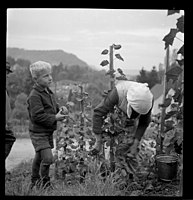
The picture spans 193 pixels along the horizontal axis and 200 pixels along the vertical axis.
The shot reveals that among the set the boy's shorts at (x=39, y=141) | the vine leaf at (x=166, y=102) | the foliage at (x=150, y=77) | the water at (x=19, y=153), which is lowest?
the water at (x=19, y=153)

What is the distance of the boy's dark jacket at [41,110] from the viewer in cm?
235

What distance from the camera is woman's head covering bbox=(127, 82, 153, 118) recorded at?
7.77ft

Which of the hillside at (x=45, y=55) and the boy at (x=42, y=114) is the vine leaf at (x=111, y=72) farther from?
the boy at (x=42, y=114)

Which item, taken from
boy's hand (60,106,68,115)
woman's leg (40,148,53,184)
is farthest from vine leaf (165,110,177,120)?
woman's leg (40,148,53,184)

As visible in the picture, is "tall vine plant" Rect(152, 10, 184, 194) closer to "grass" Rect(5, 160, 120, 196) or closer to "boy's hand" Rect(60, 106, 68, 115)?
"grass" Rect(5, 160, 120, 196)

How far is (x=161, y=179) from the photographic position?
101 inches

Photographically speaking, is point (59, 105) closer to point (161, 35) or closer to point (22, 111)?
point (22, 111)

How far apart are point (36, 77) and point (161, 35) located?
840 millimetres

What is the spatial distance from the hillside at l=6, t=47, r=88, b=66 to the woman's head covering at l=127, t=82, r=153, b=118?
0.43 m

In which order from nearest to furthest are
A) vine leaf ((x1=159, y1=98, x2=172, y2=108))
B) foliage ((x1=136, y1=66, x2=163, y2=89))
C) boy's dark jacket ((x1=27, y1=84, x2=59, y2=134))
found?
boy's dark jacket ((x1=27, y1=84, x2=59, y2=134)) → foliage ((x1=136, y1=66, x2=163, y2=89)) → vine leaf ((x1=159, y1=98, x2=172, y2=108))

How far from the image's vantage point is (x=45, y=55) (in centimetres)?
242

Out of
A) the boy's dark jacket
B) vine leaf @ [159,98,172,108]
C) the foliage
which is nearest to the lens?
the boy's dark jacket

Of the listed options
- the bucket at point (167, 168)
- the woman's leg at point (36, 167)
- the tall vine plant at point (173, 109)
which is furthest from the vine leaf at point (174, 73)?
the woman's leg at point (36, 167)

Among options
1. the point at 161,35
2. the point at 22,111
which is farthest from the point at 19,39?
the point at 161,35
